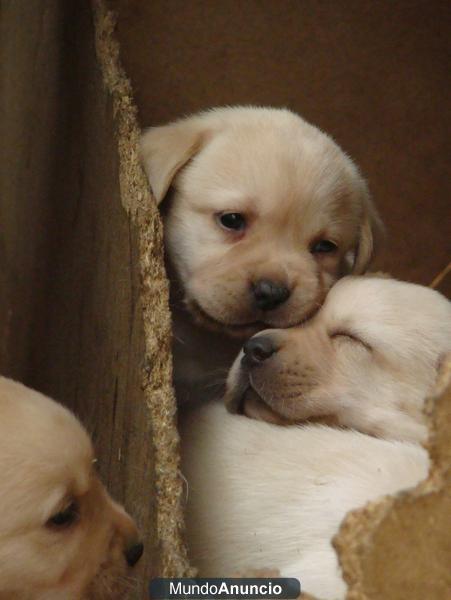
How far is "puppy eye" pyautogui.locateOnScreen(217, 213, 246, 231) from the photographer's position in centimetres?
255

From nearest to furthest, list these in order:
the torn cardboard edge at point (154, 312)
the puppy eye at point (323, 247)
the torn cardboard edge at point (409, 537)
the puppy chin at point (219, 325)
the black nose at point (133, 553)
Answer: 1. the torn cardboard edge at point (409, 537)
2. the torn cardboard edge at point (154, 312)
3. the black nose at point (133, 553)
4. the puppy chin at point (219, 325)
5. the puppy eye at point (323, 247)

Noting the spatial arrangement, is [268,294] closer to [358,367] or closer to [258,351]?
[258,351]

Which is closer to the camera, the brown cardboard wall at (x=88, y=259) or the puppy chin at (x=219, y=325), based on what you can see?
the brown cardboard wall at (x=88, y=259)

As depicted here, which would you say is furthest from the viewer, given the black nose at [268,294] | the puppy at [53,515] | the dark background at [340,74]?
the dark background at [340,74]

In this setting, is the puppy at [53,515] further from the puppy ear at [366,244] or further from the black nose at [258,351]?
the puppy ear at [366,244]

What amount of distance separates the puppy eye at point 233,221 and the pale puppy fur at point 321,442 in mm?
328

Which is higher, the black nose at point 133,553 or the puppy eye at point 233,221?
the puppy eye at point 233,221

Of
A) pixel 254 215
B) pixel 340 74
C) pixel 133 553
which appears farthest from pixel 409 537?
pixel 340 74

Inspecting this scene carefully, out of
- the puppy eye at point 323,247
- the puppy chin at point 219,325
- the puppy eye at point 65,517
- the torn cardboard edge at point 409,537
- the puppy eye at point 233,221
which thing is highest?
the torn cardboard edge at point 409,537

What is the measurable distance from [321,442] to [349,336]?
399mm

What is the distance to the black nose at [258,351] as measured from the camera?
2.29 meters

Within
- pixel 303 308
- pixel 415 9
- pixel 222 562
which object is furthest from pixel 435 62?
pixel 222 562

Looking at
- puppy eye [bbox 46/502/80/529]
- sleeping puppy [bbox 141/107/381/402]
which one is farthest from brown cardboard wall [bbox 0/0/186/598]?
sleeping puppy [bbox 141/107/381/402]

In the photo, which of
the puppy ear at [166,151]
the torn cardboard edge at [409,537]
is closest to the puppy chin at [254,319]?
the puppy ear at [166,151]
